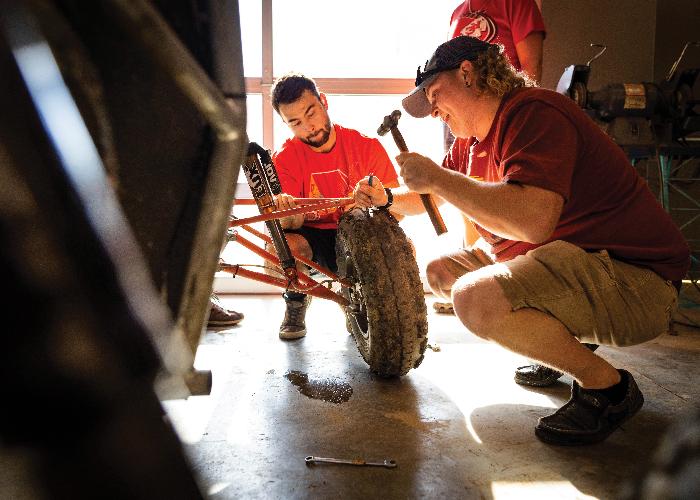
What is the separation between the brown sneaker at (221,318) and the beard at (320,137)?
1.09m

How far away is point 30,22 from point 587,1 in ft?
14.3

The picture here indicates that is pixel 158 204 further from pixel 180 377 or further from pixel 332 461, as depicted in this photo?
pixel 332 461

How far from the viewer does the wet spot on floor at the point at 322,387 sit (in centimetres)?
201

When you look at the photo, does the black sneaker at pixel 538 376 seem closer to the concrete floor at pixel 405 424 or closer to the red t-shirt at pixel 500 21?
the concrete floor at pixel 405 424

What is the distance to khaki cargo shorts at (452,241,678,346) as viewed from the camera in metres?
1.61

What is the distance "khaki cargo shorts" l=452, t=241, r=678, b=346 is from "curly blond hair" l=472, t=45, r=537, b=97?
1.80 ft

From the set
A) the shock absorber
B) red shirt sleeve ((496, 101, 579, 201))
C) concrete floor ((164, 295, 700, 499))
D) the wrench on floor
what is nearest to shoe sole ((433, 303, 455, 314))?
concrete floor ((164, 295, 700, 499))

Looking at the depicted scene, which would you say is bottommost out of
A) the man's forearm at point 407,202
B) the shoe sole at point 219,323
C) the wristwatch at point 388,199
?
the shoe sole at point 219,323

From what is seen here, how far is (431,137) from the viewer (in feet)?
14.5

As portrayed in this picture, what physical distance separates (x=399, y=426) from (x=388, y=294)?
18.4 inches

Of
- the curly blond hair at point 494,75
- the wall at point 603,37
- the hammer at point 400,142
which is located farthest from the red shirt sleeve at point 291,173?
the wall at point 603,37

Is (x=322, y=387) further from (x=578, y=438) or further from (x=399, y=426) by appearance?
(x=578, y=438)

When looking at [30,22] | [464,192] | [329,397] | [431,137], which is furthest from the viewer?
[431,137]

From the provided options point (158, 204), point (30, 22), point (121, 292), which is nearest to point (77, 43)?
point (30, 22)
